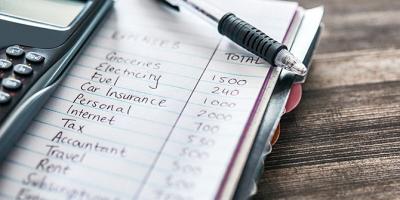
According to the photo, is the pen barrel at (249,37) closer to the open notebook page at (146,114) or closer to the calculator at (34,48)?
the open notebook page at (146,114)

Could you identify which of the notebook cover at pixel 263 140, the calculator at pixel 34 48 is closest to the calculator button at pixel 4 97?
the calculator at pixel 34 48

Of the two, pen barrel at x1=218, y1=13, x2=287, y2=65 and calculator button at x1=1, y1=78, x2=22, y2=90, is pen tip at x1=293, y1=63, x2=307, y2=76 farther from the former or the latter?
calculator button at x1=1, y1=78, x2=22, y2=90

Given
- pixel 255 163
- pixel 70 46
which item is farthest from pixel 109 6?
pixel 255 163

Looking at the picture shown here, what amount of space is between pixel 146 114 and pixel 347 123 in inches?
6.2

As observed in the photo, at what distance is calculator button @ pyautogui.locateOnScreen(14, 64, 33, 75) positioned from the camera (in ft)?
1.21

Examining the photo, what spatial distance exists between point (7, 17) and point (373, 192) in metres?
0.32

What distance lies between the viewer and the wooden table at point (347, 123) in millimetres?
354

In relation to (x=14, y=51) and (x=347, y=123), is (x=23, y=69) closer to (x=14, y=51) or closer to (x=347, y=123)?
(x=14, y=51)

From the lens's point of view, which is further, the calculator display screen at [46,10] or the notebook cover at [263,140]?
the calculator display screen at [46,10]

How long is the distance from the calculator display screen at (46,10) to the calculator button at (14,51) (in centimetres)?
4

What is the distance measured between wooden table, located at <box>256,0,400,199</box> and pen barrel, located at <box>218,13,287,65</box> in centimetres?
5

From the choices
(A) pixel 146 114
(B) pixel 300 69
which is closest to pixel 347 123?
(B) pixel 300 69

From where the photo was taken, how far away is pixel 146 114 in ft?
1.22

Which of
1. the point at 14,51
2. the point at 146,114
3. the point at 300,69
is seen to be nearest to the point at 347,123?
the point at 300,69
